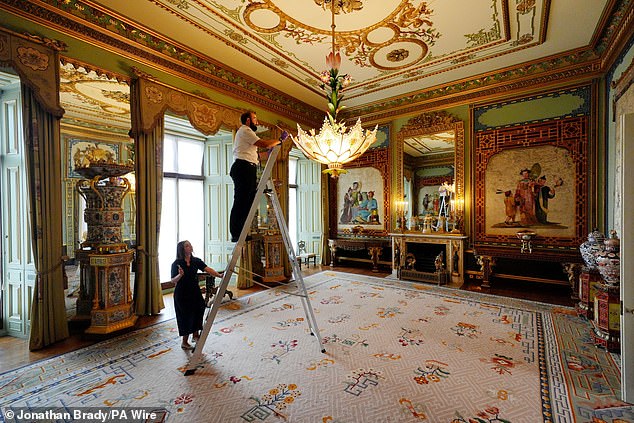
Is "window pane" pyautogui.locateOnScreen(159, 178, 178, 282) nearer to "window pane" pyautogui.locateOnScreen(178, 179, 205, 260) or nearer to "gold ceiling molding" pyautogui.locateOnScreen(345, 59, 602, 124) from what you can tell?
"window pane" pyautogui.locateOnScreen(178, 179, 205, 260)

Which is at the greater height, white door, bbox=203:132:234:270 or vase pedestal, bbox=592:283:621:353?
white door, bbox=203:132:234:270

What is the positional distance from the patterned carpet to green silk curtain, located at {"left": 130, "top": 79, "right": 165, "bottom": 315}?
1.98 feet

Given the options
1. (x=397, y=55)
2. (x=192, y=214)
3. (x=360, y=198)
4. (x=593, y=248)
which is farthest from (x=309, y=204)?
(x=593, y=248)

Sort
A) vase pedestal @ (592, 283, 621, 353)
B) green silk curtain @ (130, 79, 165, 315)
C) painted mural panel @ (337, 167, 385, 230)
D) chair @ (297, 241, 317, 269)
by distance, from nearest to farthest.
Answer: vase pedestal @ (592, 283, 621, 353) → green silk curtain @ (130, 79, 165, 315) → painted mural panel @ (337, 167, 385, 230) → chair @ (297, 241, 317, 269)

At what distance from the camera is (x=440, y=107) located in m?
6.45

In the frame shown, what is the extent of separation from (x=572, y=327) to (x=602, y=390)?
1.54 m

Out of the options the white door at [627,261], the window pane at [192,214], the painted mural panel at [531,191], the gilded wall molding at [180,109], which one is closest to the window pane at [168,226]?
the window pane at [192,214]

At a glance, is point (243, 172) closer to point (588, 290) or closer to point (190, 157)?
point (588, 290)

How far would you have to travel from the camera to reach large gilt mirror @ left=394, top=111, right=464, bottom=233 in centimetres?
621

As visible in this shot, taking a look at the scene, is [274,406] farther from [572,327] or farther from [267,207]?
[267,207]

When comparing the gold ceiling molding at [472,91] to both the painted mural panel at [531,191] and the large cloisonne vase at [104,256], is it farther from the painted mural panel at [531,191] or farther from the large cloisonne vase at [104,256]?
the large cloisonne vase at [104,256]

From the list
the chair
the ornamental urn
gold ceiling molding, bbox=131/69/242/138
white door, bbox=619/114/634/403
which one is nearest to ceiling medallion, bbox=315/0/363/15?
gold ceiling molding, bbox=131/69/242/138

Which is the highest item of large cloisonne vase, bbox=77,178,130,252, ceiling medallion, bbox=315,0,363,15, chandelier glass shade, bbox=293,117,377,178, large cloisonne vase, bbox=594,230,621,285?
ceiling medallion, bbox=315,0,363,15

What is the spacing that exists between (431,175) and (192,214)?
5.84 meters
